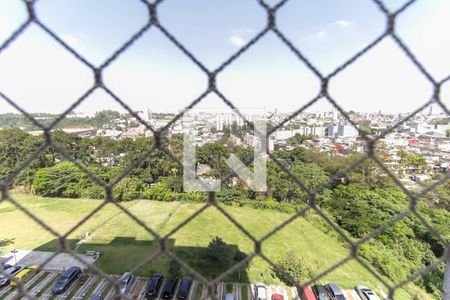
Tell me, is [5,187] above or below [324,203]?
above

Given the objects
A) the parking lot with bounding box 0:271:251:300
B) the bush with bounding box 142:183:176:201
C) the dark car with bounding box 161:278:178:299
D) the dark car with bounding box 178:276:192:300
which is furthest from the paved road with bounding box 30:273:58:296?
the bush with bounding box 142:183:176:201

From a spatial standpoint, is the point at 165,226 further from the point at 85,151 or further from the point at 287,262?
the point at 85,151

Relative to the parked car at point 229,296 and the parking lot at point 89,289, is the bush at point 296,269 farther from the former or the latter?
the parked car at point 229,296

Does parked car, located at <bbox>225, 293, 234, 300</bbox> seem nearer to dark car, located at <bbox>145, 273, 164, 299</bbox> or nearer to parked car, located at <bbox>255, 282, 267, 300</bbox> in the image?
parked car, located at <bbox>255, 282, 267, 300</bbox>

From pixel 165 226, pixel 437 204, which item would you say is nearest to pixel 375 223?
pixel 437 204

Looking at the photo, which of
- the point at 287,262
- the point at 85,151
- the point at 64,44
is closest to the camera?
the point at 64,44
